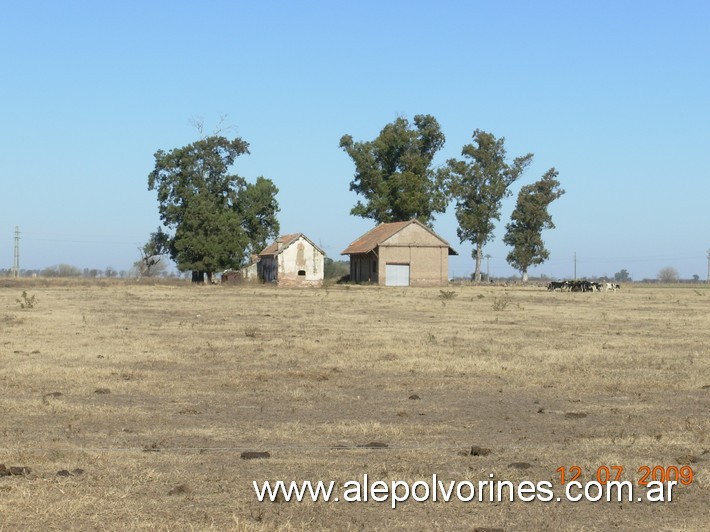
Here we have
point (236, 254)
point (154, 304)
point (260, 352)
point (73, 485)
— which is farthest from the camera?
point (236, 254)

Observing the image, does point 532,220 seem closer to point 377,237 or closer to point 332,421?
point 377,237

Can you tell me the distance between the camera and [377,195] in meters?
91.8

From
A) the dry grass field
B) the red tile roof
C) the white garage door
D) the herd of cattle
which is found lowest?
the dry grass field

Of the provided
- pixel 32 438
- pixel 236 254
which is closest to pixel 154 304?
pixel 32 438

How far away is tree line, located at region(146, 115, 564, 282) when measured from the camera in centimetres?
8119

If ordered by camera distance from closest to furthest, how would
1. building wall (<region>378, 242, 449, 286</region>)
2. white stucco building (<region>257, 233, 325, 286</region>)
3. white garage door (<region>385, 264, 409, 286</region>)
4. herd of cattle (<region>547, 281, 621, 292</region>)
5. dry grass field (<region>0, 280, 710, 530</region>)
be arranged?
dry grass field (<region>0, 280, 710, 530</region>) → herd of cattle (<region>547, 281, 621, 292</region>) → building wall (<region>378, 242, 449, 286</region>) → white garage door (<region>385, 264, 409, 286</region>) → white stucco building (<region>257, 233, 325, 286</region>)

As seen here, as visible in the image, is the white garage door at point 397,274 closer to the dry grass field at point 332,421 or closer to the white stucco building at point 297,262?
the white stucco building at point 297,262

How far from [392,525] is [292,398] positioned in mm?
7000

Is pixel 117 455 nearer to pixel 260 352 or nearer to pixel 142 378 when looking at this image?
pixel 142 378

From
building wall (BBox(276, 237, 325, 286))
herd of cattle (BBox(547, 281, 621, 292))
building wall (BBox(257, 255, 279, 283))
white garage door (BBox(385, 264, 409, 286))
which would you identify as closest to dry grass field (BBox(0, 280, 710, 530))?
herd of cattle (BBox(547, 281, 621, 292))

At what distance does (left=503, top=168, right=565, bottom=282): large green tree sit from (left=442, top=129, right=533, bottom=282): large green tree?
26.0 feet

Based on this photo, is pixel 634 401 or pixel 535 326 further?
pixel 535 326

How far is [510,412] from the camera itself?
1288 centimetres

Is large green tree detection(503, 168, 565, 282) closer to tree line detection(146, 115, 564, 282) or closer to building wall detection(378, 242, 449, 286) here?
tree line detection(146, 115, 564, 282)
